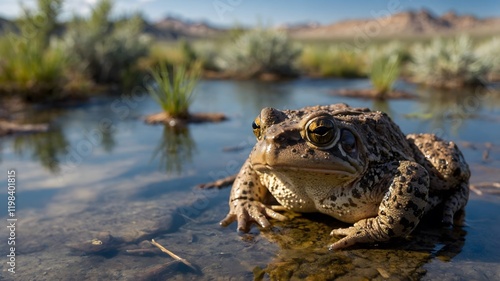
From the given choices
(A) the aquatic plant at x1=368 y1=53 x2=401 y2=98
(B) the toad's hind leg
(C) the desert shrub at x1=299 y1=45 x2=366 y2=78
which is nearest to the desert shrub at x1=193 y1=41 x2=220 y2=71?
(C) the desert shrub at x1=299 y1=45 x2=366 y2=78

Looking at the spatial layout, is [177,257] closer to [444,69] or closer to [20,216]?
[20,216]

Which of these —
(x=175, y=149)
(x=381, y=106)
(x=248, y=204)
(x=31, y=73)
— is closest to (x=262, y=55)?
(x=381, y=106)

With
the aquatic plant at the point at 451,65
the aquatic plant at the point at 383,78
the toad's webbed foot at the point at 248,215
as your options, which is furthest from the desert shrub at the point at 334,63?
the toad's webbed foot at the point at 248,215

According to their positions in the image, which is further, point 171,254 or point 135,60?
point 135,60

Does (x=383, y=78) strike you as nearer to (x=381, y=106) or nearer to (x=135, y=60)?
(x=381, y=106)

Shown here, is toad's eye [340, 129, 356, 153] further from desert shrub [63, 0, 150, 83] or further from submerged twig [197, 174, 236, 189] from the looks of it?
desert shrub [63, 0, 150, 83]
